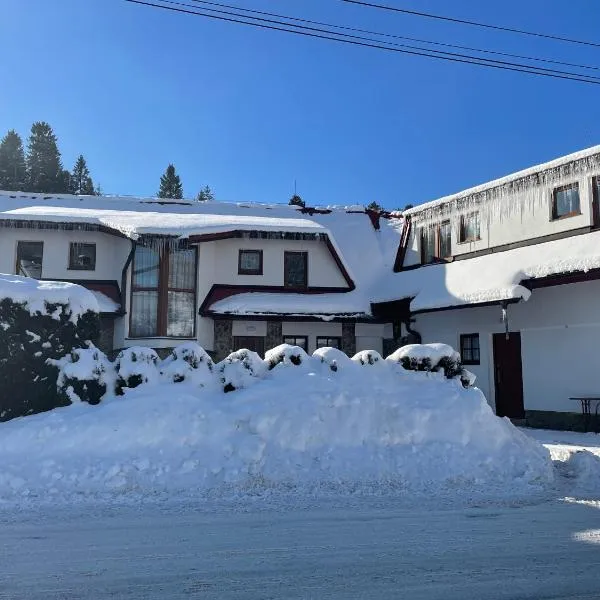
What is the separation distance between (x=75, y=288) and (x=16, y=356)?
4.64 feet

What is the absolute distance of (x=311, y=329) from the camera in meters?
19.4

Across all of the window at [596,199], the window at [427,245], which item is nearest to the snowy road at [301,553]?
the window at [596,199]

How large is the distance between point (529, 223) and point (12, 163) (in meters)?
60.7

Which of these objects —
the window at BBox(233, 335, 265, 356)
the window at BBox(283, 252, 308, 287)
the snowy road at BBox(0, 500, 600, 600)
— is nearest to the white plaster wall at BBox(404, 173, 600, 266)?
the window at BBox(283, 252, 308, 287)

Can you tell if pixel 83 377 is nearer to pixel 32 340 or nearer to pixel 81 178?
pixel 32 340

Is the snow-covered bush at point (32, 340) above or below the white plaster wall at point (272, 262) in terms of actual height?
below

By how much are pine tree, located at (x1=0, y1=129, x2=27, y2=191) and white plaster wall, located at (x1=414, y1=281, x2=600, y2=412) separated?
181 feet

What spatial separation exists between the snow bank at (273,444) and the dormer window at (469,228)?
8.54 meters

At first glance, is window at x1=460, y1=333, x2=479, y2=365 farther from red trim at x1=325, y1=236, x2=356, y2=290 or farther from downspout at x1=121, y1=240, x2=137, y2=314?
downspout at x1=121, y1=240, x2=137, y2=314

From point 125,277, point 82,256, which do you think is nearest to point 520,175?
point 125,277

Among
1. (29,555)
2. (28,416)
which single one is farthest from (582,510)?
(28,416)

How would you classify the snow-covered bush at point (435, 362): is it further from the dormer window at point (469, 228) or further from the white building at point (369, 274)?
the dormer window at point (469, 228)

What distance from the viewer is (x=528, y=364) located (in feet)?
49.7

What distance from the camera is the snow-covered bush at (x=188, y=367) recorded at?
948 cm
